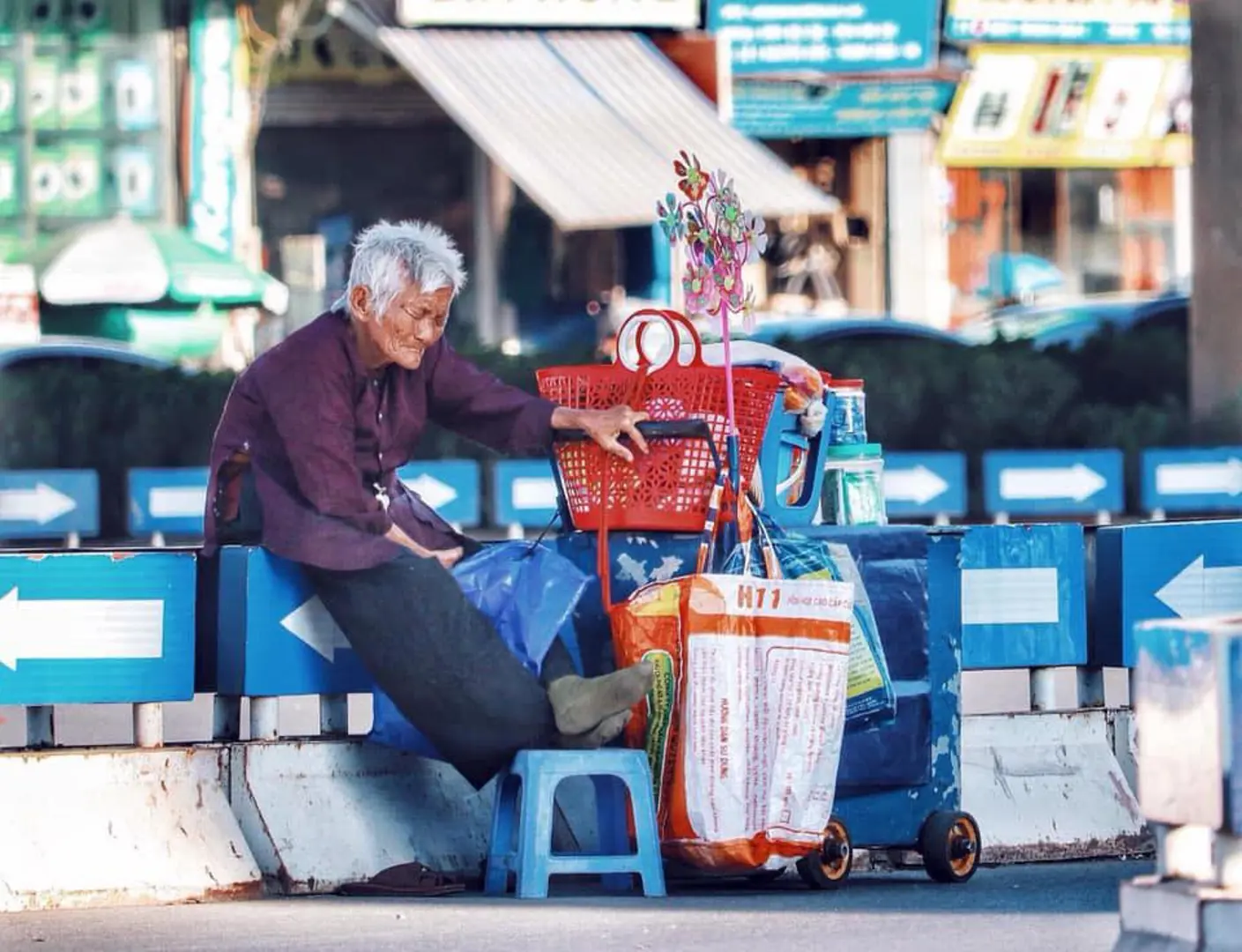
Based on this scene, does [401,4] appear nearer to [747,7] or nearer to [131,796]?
[747,7]

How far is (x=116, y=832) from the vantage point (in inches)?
300

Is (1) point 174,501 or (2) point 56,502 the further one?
(2) point 56,502

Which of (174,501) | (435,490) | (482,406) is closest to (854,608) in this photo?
(482,406)

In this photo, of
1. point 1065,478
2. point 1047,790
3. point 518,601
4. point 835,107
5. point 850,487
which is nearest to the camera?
point 518,601

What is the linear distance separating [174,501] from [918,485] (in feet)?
15.7

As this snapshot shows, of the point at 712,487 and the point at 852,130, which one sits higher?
the point at 852,130

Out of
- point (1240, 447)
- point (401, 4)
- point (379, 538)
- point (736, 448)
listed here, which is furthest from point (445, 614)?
point (401, 4)

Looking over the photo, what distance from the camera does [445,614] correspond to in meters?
7.61

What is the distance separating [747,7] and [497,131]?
5336mm

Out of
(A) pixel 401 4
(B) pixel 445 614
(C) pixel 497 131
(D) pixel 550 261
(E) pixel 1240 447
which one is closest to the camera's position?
(B) pixel 445 614

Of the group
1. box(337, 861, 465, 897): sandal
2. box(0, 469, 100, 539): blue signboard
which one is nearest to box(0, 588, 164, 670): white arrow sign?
box(337, 861, 465, 897): sandal

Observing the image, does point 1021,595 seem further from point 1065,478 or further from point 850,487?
point 1065,478

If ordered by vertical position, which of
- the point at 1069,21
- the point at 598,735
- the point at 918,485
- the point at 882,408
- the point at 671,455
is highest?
the point at 1069,21

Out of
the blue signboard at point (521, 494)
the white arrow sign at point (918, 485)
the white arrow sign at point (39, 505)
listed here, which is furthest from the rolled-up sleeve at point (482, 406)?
the white arrow sign at point (918, 485)
